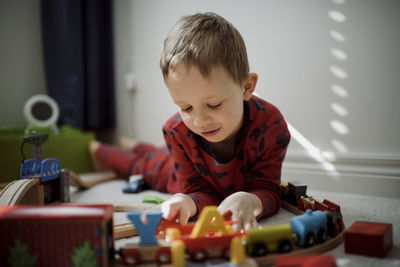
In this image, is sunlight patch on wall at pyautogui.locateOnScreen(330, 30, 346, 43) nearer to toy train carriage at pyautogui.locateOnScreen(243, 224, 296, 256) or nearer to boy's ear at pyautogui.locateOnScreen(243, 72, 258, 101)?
boy's ear at pyautogui.locateOnScreen(243, 72, 258, 101)

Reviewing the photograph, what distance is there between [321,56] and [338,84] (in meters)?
0.11

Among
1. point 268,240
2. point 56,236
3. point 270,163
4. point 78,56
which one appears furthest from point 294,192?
point 78,56

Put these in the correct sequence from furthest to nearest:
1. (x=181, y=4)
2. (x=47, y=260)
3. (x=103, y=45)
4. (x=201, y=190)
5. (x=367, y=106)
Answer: (x=103, y=45)
(x=181, y=4)
(x=367, y=106)
(x=201, y=190)
(x=47, y=260)

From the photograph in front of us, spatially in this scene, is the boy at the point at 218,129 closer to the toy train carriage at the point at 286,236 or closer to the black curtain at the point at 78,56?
the toy train carriage at the point at 286,236

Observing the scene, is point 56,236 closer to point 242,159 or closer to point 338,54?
point 242,159

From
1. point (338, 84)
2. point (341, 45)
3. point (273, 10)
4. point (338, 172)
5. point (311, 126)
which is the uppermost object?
point (273, 10)

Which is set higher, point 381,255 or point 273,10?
point 273,10

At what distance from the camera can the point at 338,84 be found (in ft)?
3.69

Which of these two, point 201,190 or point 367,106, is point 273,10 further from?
point 201,190

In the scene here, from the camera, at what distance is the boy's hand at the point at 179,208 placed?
0.73m

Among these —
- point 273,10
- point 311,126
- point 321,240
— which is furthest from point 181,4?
point 321,240

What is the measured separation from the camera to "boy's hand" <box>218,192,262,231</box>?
0.68 m

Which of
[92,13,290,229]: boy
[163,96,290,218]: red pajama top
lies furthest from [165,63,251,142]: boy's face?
[163,96,290,218]: red pajama top

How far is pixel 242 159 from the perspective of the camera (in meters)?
0.93
